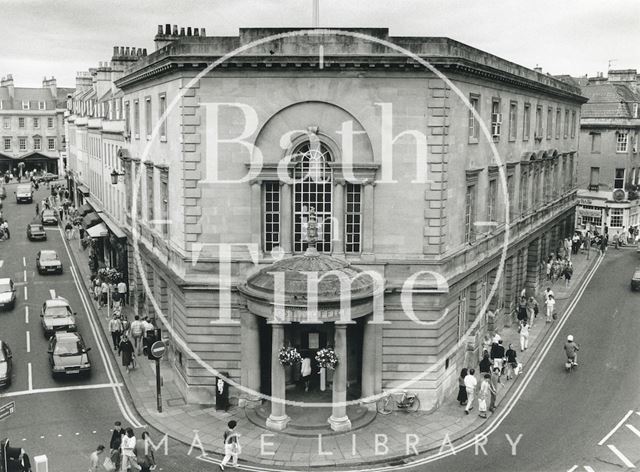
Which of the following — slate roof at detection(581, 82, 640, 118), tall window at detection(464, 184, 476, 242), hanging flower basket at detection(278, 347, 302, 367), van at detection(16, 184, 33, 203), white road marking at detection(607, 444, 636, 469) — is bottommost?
white road marking at detection(607, 444, 636, 469)

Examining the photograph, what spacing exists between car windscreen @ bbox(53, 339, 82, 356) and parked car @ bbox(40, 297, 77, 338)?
4.08 m

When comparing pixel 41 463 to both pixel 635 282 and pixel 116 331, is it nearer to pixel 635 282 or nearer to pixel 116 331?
pixel 116 331

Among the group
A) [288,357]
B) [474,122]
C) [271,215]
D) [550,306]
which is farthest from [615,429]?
[550,306]

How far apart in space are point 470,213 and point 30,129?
105371mm

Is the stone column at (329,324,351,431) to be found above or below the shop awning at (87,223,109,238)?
below

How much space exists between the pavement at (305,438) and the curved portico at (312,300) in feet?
2.99

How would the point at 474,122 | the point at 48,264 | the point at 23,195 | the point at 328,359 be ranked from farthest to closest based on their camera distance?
the point at 23,195 < the point at 48,264 < the point at 474,122 < the point at 328,359

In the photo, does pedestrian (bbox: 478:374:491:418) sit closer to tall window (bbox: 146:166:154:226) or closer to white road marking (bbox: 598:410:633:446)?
white road marking (bbox: 598:410:633:446)

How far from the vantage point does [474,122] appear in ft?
88.2

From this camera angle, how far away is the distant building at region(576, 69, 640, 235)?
6362 cm

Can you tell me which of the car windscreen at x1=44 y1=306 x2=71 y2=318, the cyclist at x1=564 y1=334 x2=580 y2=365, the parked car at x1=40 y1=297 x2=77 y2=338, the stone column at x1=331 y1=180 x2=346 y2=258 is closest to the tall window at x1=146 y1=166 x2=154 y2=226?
the parked car at x1=40 y1=297 x2=77 y2=338

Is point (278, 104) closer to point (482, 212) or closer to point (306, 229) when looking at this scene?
point (306, 229)

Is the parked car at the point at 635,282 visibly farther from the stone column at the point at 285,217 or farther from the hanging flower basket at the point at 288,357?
the hanging flower basket at the point at 288,357

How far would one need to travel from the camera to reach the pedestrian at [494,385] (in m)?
24.0
